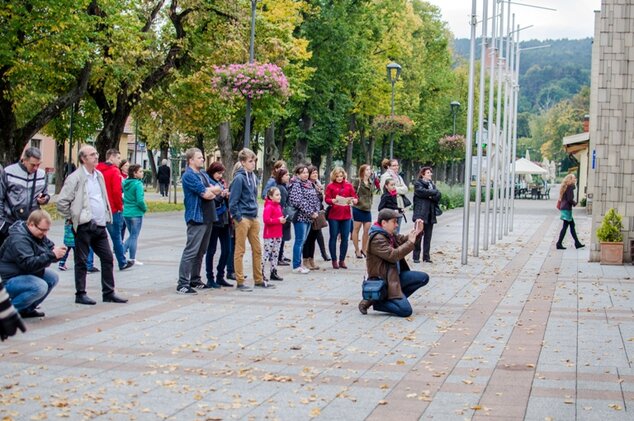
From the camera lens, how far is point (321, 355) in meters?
9.12

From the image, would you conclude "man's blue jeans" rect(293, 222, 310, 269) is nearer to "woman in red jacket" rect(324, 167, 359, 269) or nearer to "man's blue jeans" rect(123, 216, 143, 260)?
"woman in red jacket" rect(324, 167, 359, 269)

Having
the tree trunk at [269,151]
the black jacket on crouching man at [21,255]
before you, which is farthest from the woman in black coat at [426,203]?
the tree trunk at [269,151]

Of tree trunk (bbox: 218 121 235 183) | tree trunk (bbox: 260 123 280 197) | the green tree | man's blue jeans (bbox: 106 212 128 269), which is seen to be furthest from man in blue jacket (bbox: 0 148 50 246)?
tree trunk (bbox: 260 123 280 197)

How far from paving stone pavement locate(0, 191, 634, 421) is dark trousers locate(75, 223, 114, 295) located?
347 mm

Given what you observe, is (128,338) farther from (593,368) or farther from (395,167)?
(395,167)

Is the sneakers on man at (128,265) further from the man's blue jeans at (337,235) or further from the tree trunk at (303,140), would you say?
the tree trunk at (303,140)

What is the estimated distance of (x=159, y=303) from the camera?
1247 cm

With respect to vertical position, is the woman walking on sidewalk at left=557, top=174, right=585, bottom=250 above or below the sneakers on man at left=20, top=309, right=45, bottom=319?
above

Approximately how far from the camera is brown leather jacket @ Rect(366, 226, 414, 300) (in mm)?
11688

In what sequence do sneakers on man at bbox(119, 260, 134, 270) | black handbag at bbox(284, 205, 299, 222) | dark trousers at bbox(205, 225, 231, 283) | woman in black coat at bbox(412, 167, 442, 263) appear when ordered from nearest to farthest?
dark trousers at bbox(205, 225, 231, 283)
sneakers on man at bbox(119, 260, 134, 270)
black handbag at bbox(284, 205, 299, 222)
woman in black coat at bbox(412, 167, 442, 263)

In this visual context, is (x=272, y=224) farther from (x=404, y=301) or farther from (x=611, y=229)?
(x=611, y=229)

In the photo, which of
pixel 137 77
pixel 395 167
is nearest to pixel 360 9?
pixel 137 77

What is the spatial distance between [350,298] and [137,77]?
907 inches

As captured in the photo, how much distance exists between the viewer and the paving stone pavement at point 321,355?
23.5 feet
